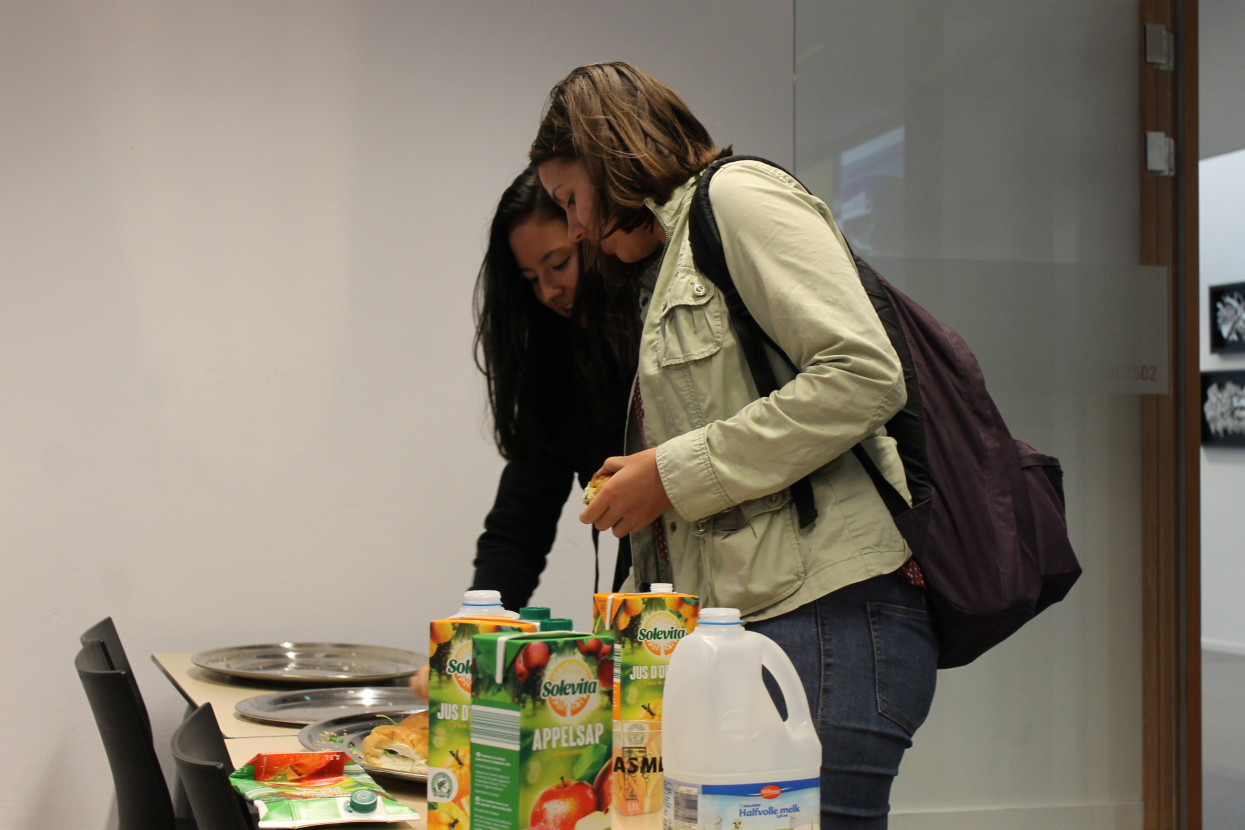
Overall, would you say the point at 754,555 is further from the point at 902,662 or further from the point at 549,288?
the point at 549,288

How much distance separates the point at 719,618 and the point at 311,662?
1.59 metres

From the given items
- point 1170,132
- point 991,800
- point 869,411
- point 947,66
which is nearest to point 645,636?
point 869,411

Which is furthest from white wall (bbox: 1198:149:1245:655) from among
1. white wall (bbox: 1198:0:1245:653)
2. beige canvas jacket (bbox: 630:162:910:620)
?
beige canvas jacket (bbox: 630:162:910:620)

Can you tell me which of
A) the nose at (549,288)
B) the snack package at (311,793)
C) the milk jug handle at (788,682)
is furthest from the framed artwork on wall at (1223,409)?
the snack package at (311,793)

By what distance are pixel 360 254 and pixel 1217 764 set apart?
262 cm

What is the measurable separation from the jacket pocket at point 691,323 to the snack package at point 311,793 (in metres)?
0.54

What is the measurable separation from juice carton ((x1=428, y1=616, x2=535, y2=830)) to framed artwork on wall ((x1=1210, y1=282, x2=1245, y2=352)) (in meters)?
2.59

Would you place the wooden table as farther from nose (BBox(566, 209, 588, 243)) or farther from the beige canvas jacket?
nose (BBox(566, 209, 588, 243))

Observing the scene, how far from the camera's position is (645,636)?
0.91 m

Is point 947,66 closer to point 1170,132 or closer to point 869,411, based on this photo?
point 1170,132

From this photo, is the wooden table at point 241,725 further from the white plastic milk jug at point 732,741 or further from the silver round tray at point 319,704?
the white plastic milk jug at point 732,741

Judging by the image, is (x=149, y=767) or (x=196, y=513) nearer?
(x=149, y=767)

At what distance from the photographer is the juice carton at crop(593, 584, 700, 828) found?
85 cm

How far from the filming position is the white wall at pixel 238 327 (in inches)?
95.3
